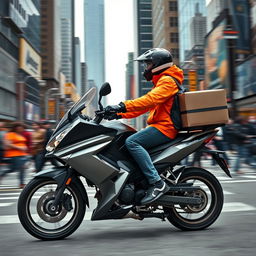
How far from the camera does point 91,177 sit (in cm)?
443

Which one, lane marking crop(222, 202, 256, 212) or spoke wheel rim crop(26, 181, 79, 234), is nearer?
spoke wheel rim crop(26, 181, 79, 234)

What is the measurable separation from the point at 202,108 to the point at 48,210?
6.21ft

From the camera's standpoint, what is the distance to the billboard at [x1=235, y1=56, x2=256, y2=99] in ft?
110

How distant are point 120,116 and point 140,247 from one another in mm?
1417

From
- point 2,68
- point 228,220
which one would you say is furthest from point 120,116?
point 2,68

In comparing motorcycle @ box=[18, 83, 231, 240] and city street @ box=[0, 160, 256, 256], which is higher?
motorcycle @ box=[18, 83, 231, 240]

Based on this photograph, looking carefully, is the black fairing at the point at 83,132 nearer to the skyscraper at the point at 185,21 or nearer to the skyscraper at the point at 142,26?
the skyscraper at the point at 185,21

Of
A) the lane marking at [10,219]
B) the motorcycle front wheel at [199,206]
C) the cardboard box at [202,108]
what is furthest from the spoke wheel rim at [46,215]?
the cardboard box at [202,108]

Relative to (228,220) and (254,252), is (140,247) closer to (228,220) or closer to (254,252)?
(254,252)

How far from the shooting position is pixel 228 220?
533 centimetres

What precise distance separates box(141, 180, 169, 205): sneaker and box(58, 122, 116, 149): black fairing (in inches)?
26.8

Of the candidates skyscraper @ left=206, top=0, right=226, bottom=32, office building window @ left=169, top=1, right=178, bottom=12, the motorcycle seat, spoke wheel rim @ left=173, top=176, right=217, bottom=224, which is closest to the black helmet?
the motorcycle seat

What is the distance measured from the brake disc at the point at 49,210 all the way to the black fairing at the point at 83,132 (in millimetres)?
541

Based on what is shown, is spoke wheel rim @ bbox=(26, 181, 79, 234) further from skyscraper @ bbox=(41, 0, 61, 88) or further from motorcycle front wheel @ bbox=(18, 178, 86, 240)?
skyscraper @ bbox=(41, 0, 61, 88)
